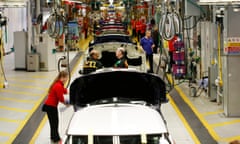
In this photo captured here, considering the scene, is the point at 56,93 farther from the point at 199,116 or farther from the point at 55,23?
the point at 55,23

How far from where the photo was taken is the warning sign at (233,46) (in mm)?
9555

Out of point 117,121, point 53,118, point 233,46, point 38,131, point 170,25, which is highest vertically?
point 170,25

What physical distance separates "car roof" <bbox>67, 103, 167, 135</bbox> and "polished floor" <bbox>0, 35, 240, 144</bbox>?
2.46 m

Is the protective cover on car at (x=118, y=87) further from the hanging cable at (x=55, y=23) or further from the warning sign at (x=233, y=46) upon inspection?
the hanging cable at (x=55, y=23)

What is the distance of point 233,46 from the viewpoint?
959 cm

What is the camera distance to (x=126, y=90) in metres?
7.34

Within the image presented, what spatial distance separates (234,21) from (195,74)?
13.6ft

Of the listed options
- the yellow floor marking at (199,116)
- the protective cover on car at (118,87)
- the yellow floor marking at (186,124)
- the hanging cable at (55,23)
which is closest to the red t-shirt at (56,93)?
the protective cover on car at (118,87)

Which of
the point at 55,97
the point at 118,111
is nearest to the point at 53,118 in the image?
the point at 55,97

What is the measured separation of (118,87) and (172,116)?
2.96 metres

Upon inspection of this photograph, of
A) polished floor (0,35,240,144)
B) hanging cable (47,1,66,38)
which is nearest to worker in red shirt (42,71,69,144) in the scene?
polished floor (0,35,240,144)

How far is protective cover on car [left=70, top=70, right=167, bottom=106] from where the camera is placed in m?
6.96

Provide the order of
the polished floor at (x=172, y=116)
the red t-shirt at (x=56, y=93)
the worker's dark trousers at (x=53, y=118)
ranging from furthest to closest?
the polished floor at (x=172, y=116) < the worker's dark trousers at (x=53, y=118) < the red t-shirt at (x=56, y=93)

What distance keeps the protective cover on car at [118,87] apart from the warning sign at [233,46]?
3175 mm
